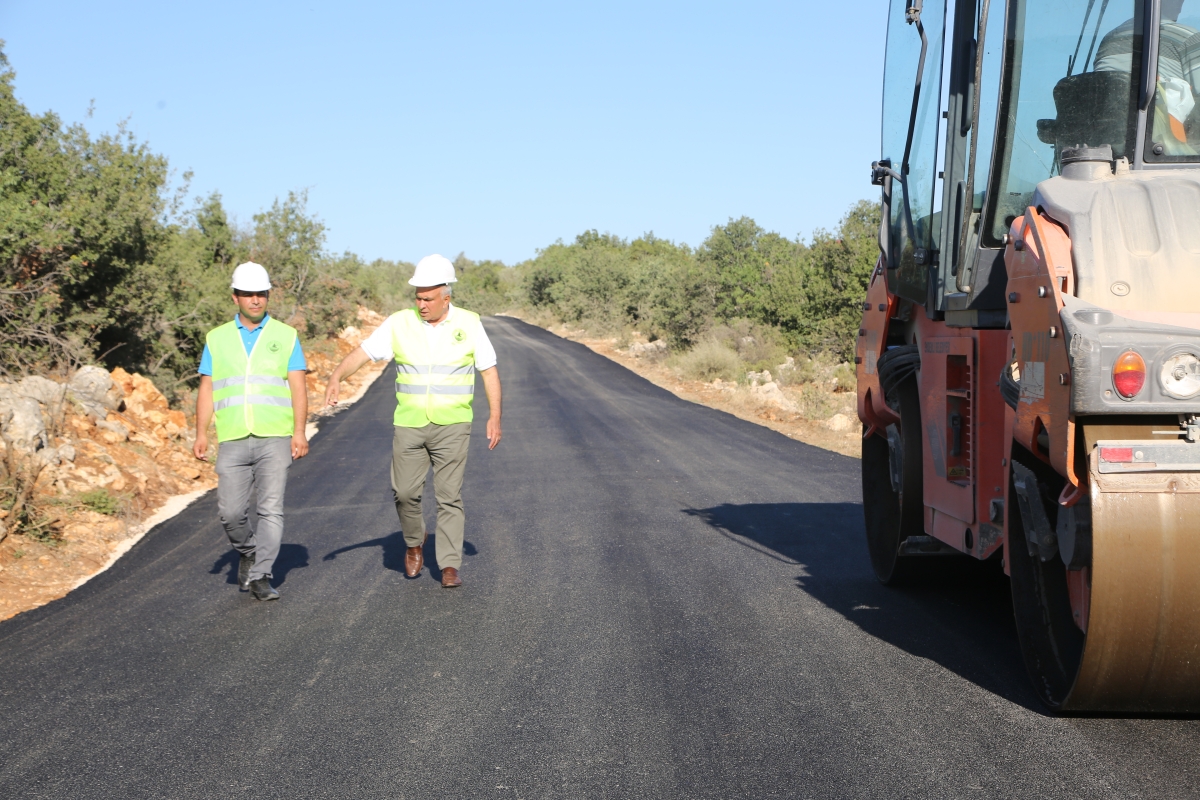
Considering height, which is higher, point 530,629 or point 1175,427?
point 1175,427

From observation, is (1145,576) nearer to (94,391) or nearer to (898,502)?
(898,502)

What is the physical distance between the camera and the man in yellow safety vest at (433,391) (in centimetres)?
661

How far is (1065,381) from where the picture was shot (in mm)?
3248

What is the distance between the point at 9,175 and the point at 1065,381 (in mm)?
12874

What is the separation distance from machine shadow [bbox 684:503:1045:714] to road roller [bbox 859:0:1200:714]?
363 millimetres

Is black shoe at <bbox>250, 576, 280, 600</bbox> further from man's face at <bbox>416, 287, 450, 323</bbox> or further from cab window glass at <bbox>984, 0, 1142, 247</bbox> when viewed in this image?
cab window glass at <bbox>984, 0, 1142, 247</bbox>

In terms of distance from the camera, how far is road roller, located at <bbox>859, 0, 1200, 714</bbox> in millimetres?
3221

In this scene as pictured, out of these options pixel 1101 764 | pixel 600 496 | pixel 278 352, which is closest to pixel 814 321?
pixel 600 496

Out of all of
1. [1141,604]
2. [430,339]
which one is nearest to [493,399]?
[430,339]

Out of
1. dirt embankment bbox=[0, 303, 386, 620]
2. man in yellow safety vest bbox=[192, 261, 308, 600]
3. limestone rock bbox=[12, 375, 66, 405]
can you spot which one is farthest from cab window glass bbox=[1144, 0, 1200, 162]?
limestone rock bbox=[12, 375, 66, 405]

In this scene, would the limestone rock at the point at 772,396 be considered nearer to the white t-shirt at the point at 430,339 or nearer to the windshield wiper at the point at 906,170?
the white t-shirt at the point at 430,339

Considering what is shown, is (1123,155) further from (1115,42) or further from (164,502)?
(164,502)

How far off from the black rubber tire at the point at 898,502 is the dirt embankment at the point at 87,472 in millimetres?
5206

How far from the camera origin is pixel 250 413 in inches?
254
